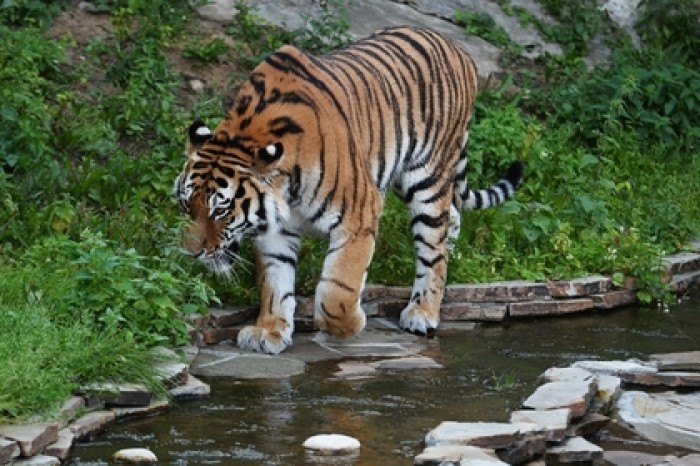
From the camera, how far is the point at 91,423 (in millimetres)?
6324

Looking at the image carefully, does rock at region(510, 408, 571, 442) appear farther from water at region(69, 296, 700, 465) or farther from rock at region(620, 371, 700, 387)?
rock at region(620, 371, 700, 387)

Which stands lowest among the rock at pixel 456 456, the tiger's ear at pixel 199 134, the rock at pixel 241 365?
the rock at pixel 241 365

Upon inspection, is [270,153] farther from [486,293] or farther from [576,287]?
[576,287]

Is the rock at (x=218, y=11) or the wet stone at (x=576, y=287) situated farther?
the rock at (x=218, y=11)

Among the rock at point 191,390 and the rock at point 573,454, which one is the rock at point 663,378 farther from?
the rock at point 191,390

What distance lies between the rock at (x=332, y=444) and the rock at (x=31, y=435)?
3.23 feet

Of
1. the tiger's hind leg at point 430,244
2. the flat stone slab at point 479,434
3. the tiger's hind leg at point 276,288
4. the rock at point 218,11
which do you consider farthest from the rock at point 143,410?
the rock at point 218,11

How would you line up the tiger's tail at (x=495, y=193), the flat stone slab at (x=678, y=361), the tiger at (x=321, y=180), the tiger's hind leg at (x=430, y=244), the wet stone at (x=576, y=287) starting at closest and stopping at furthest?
the flat stone slab at (x=678, y=361)
the tiger at (x=321, y=180)
the tiger's hind leg at (x=430, y=244)
the wet stone at (x=576, y=287)
the tiger's tail at (x=495, y=193)

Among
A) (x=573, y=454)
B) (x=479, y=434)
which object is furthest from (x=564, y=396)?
(x=479, y=434)

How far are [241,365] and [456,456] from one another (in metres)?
2.08

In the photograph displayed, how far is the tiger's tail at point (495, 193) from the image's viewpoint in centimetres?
968

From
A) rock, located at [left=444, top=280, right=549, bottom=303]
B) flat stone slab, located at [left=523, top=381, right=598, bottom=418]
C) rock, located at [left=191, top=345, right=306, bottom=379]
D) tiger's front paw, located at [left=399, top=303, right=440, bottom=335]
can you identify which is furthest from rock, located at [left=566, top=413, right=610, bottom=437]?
rock, located at [left=444, top=280, right=549, bottom=303]

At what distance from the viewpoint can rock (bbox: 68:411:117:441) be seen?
6.23m

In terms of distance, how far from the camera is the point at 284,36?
1180cm
